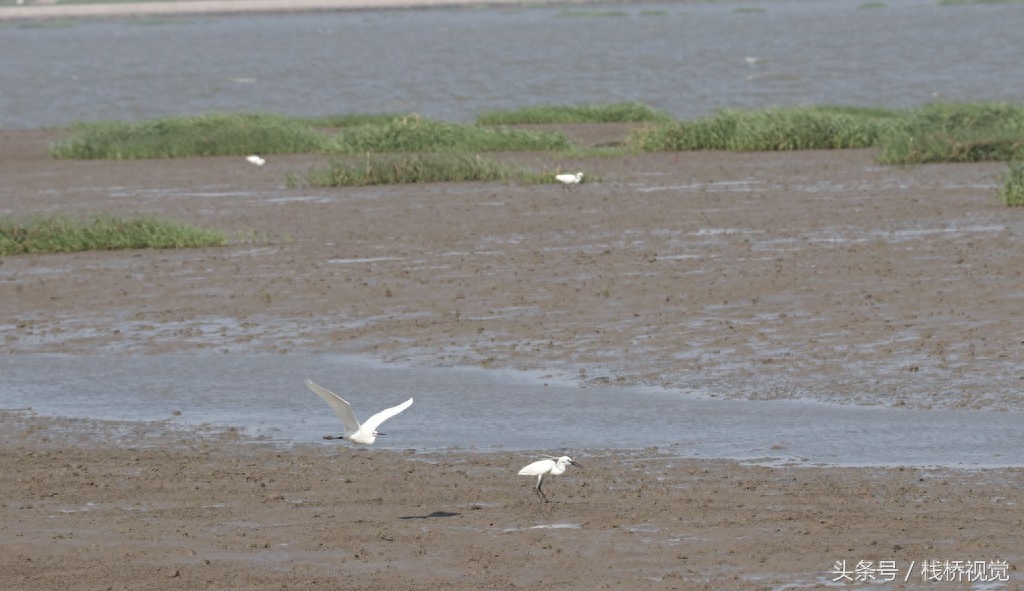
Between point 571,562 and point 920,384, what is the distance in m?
4.49

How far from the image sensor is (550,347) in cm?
1299

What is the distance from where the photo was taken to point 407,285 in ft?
52.0

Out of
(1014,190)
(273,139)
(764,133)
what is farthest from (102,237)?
(273,139)

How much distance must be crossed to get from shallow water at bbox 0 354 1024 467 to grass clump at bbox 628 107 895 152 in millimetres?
15339

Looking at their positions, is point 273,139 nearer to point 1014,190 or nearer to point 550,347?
point 1014,190

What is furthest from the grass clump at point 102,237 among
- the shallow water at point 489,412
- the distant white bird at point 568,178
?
the distant white bird at point 568,178

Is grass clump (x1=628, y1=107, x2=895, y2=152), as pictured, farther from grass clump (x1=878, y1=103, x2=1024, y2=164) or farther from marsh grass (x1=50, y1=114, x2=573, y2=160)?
marsh grass (x1=50, y1=114, x2=573, y2=160)

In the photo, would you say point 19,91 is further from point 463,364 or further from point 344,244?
point 463,364

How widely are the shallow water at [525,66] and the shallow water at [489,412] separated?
30.1m

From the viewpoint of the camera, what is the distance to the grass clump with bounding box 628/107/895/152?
89.4 ft

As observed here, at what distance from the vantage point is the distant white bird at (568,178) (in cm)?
2278

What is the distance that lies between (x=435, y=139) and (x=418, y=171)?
450 cm

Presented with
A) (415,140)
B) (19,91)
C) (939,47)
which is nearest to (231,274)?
(415,140)

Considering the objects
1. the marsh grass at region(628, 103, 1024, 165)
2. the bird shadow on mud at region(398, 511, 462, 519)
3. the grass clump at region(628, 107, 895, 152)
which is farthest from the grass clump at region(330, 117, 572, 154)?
the bird shadow on mud at region(398, 511, 462, 519)
